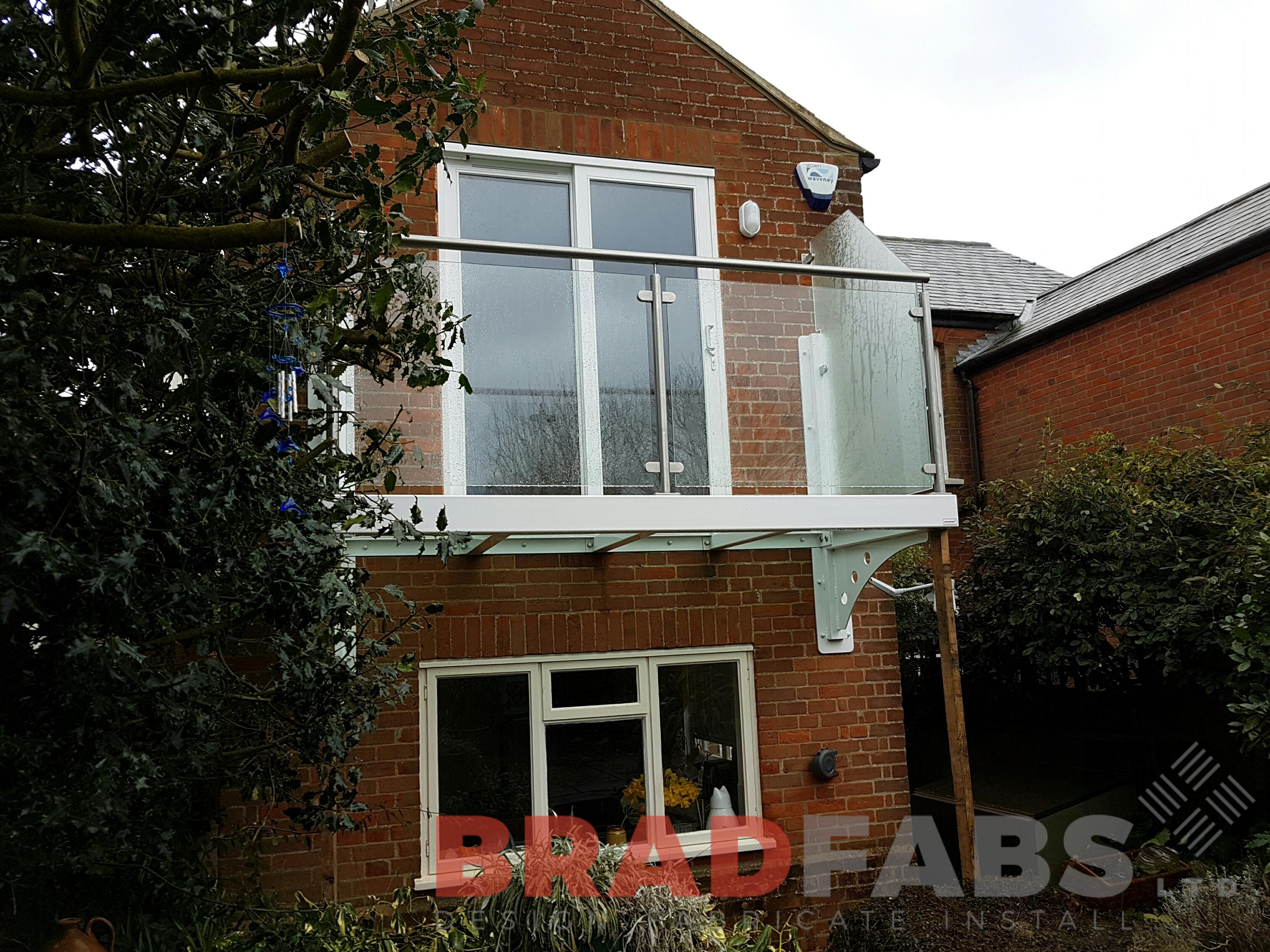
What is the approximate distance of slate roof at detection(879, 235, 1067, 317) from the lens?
12227mm

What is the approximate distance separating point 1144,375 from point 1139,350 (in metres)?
0.25

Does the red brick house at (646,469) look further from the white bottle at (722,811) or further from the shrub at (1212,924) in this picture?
the shrub at (1212,924)

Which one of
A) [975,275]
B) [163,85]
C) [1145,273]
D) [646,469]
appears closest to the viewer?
[163,85]

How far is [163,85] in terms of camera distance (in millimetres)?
2412

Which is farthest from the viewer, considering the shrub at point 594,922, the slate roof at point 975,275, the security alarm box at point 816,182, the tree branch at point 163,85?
the slate roof at point 975,275

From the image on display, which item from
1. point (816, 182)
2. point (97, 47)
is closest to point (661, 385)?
point (816, 182)

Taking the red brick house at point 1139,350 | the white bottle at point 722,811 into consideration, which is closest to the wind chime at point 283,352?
the white bottle at point 722,811

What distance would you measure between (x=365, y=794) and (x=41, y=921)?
5.39 ft

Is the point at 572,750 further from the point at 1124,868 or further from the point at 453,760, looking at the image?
the point at 1124,868

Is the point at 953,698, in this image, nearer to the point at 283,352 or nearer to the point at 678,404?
the point at 678,404

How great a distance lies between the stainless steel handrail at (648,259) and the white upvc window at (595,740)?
2310mm

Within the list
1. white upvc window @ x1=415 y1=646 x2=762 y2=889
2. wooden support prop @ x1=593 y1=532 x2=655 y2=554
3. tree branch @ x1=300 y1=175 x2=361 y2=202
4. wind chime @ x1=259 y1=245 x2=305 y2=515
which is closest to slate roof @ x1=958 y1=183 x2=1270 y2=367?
white upvc window @ x1=415 y1=646 x2=762 y2=889

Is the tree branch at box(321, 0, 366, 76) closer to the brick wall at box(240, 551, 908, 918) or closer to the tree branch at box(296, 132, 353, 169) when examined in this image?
the tree branch at box(296, 132, 353, 169)

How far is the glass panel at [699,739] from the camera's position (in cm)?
614
